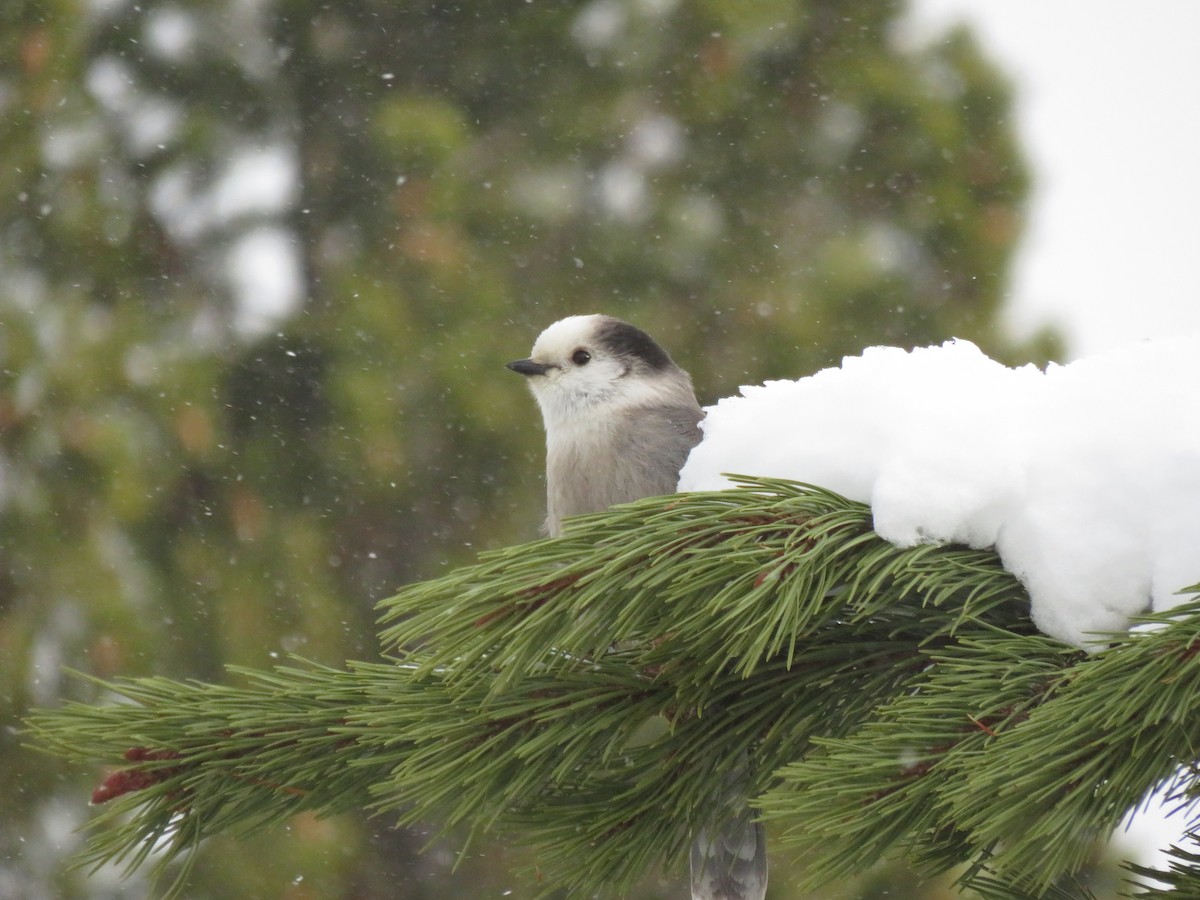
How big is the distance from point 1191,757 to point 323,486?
5082 millimetres

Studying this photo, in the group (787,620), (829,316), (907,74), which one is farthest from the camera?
(907,74)

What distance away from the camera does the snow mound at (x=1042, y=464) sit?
4.54 ft

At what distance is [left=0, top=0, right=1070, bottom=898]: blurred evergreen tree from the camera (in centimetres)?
558

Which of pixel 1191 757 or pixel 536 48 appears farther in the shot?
pixel 536 48

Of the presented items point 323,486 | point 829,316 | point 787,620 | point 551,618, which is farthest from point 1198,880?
point 323,486

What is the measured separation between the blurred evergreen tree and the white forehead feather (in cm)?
221

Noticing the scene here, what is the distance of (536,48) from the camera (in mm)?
6387

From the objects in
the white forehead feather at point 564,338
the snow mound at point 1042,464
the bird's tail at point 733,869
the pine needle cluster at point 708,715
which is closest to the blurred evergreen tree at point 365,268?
the white forehead feather at point 564,338

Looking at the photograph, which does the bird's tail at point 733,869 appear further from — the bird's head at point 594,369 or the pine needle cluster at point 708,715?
the bird's head at point 594,369

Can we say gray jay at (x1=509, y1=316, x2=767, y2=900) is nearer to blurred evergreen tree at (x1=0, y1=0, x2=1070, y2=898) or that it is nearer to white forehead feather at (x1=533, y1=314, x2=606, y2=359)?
white forehead feather at (x1=533, y1=314, x2=606, y2=359)

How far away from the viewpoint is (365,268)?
6074mm

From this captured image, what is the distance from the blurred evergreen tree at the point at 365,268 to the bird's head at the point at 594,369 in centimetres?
223

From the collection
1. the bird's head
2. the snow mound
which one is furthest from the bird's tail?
the bird's head

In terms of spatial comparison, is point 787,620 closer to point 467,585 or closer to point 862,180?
point 467,585
